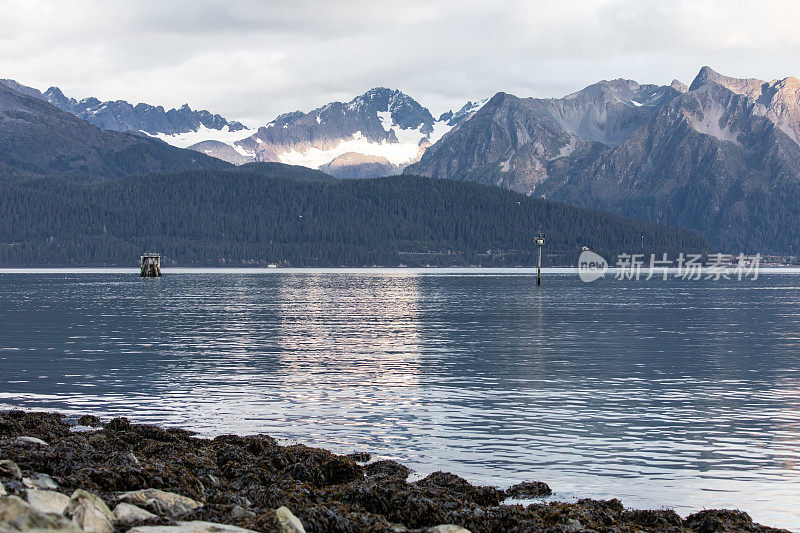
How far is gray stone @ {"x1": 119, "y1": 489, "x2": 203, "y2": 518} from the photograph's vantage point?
2138 cm

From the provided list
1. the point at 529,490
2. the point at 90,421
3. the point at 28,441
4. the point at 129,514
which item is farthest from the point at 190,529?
the point at 90,421

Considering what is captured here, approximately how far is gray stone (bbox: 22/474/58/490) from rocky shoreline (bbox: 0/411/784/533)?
5 centimetres

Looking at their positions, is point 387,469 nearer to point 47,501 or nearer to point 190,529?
point 47,501

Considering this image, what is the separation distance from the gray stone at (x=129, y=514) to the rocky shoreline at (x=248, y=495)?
0.11ft

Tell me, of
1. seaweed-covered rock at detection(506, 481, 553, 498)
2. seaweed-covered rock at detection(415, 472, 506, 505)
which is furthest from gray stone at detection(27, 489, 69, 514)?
seaweed-covered rock at detection(506, 481, 553, 498)

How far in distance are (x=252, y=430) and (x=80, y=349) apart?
39102 millimetres

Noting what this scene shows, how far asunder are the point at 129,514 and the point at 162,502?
2212 mm

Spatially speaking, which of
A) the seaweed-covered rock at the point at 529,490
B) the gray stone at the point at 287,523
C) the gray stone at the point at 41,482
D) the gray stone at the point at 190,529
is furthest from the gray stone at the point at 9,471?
the seaweed-covered rock at the point at 529,490

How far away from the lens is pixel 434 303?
5910 inches

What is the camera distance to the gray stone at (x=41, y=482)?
24.0 meters

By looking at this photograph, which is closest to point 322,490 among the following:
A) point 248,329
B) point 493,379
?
point 493,379

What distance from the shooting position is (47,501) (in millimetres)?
20531

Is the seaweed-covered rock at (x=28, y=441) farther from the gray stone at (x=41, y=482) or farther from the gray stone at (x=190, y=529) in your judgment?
the gray stone at (x=190, y=529)

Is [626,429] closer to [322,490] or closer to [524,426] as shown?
[524,426]
